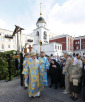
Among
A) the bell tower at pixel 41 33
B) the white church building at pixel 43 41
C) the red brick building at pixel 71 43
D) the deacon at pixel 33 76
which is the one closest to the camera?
the deacon at pixel 33 76

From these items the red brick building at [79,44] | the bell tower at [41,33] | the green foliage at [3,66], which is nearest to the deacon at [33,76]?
the green foliage at [3,66]

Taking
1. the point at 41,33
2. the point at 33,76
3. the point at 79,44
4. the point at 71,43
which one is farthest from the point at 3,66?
the point at 79,44

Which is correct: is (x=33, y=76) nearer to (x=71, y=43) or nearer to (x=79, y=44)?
(x=71, y=43)

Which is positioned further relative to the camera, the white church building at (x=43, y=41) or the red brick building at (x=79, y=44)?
the red brick building at (x=79, y=44)

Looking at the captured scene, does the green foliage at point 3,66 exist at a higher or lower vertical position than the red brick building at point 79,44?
lower

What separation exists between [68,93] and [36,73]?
198cm

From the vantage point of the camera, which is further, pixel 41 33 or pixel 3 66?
pixel 41 33

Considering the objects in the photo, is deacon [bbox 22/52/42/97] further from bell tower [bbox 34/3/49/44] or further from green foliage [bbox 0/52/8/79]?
bell tower [bbox 34/3/49/44]

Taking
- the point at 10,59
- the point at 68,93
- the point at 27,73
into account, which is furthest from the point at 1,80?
the point at 68,93

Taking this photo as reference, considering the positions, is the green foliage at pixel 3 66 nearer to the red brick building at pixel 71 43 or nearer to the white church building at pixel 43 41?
the white church building at pixel 43 41

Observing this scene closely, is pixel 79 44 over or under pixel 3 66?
over

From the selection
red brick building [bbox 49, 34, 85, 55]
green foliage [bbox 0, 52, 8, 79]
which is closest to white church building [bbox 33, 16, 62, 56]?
red brick building [bbox 49, 34, 85, 55]

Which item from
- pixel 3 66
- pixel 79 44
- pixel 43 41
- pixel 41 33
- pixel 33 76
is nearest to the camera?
pixel 33 76

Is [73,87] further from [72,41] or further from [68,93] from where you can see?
[72,41]
